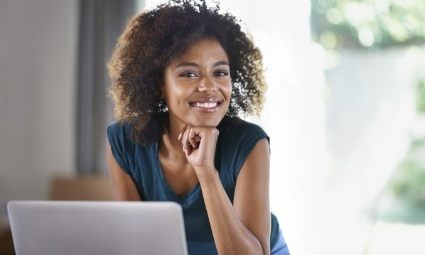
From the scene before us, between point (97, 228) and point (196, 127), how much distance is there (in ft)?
1.00

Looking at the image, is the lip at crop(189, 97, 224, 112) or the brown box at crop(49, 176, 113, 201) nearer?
the lip at crop(189, 97, 224, 112)

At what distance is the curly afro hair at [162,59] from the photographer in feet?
4.27

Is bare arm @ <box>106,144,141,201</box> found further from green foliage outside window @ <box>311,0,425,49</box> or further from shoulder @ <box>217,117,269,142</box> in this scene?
green foliage outside window @ <box>311,0,425,49</box>

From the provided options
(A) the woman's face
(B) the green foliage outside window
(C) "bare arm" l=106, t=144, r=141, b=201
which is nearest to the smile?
(A) the woman's face

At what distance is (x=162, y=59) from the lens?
1.32 metres

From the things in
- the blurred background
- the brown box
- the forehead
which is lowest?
the brown box

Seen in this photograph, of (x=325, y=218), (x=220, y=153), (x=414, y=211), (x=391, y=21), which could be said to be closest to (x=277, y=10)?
(x=391, y=21)

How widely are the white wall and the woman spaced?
5.79ft

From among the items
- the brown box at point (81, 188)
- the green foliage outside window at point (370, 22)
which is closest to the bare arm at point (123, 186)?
the brown box at point (81, 188)

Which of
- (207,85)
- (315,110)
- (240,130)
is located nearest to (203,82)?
(207,85)

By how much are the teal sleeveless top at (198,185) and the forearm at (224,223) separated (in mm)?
72

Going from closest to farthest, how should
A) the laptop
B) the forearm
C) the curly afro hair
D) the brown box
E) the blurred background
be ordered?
1. the laptop
2. the forearm
3. the curly afro hair
4. the blurred background
5. the brown box

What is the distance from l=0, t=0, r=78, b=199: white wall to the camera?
304 centimetres

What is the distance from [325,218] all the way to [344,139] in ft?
1.23
